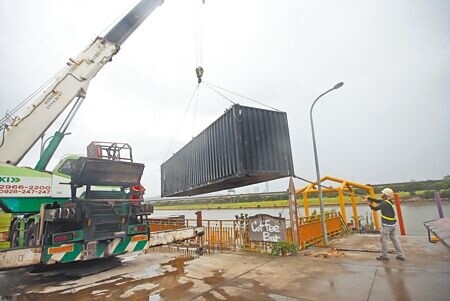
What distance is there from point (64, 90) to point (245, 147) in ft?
22.9

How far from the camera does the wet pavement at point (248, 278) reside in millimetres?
4254

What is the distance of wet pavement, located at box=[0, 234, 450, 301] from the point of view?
14.0ft

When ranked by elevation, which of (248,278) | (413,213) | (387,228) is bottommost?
(413,213)

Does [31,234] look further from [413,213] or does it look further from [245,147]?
[413,213]

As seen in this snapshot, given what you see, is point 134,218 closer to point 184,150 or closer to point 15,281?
point 15,281

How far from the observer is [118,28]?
10.3m

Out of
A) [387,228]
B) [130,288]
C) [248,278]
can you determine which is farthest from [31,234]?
[387,228]

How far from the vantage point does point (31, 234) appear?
6.48m

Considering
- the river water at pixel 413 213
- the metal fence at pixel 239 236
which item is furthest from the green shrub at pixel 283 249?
the river water at pixel 413 213

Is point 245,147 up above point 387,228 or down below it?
above

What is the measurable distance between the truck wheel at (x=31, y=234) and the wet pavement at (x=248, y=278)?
0.90 m

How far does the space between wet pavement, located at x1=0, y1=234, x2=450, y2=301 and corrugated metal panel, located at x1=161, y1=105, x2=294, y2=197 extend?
8.73ft

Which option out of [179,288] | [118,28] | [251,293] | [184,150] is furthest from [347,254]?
[118,28]

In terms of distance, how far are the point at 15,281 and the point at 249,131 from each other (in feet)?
24.4
